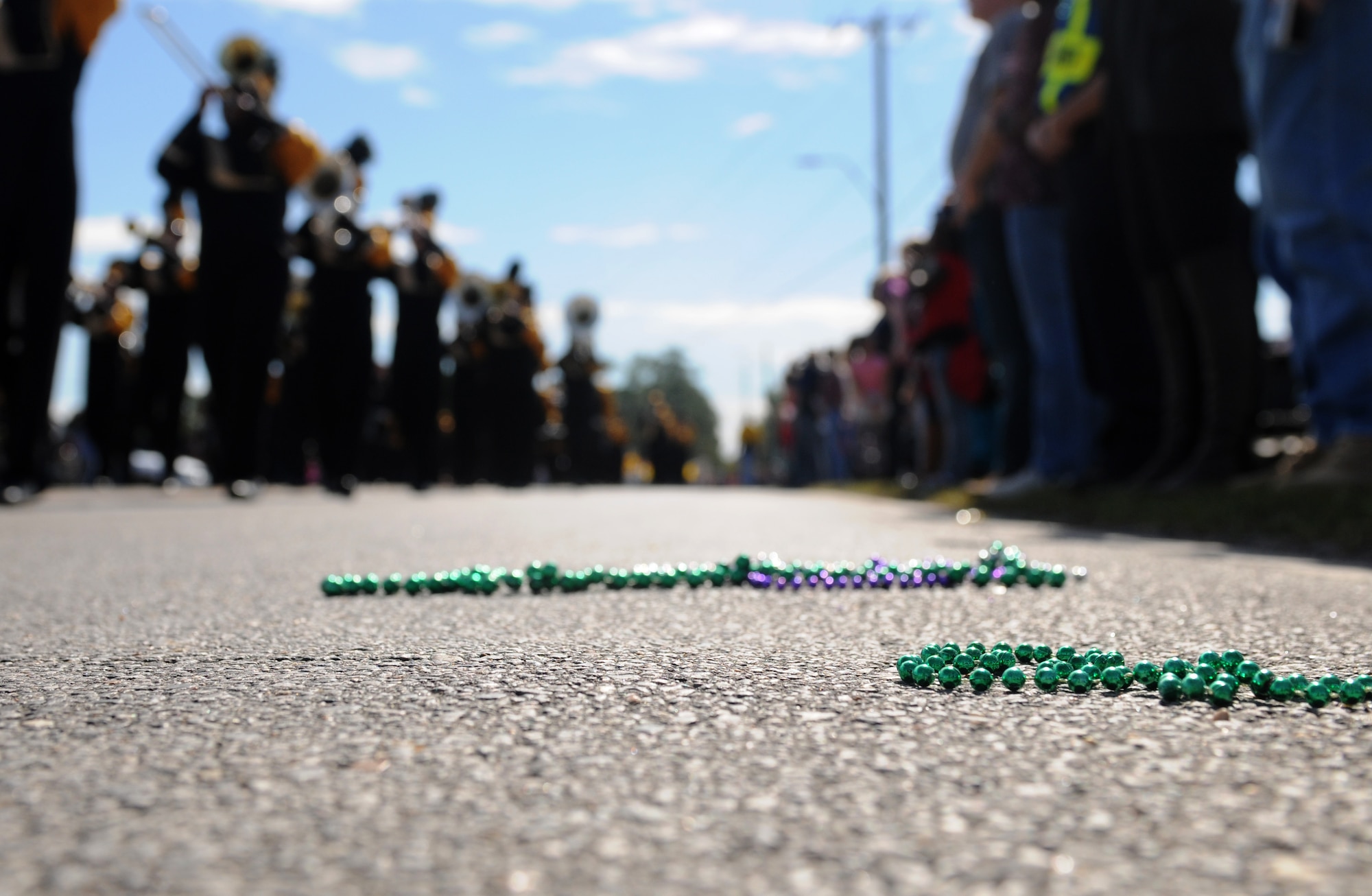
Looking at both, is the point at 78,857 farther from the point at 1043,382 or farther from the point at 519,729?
the point at 1043,382

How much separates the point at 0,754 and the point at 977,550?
156 inches

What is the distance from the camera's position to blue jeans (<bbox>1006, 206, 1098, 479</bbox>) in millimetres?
8898

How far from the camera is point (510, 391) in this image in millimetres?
22828

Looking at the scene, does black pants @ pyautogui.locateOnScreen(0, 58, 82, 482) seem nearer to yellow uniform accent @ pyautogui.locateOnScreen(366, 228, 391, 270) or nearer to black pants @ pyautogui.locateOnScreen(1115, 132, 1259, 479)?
yellow uniform accent @ pyautogui.locateOnScreen(366, 228, 391, 270)

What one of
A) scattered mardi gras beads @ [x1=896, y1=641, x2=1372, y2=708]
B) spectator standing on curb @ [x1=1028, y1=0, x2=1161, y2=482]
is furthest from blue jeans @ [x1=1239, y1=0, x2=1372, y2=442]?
scattered mardi gras beads @ [x1=896, y1=641, x2=1372, y2=708]

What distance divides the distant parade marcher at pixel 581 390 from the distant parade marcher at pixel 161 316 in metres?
15.4

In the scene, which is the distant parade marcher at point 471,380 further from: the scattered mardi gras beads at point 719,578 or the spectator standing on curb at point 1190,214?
the scattered mardi gras beads at point 719,578

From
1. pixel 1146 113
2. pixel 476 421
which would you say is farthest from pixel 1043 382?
pixel 476 421

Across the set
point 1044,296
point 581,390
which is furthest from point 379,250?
point 581,390

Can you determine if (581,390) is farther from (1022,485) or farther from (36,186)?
(36,186)

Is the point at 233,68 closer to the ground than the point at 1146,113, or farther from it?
farther from it

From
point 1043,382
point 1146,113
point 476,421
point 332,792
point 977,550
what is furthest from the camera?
point 476,421

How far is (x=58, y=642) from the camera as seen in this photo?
104 inches

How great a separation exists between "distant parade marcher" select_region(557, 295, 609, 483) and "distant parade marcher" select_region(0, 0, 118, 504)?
2306cm
